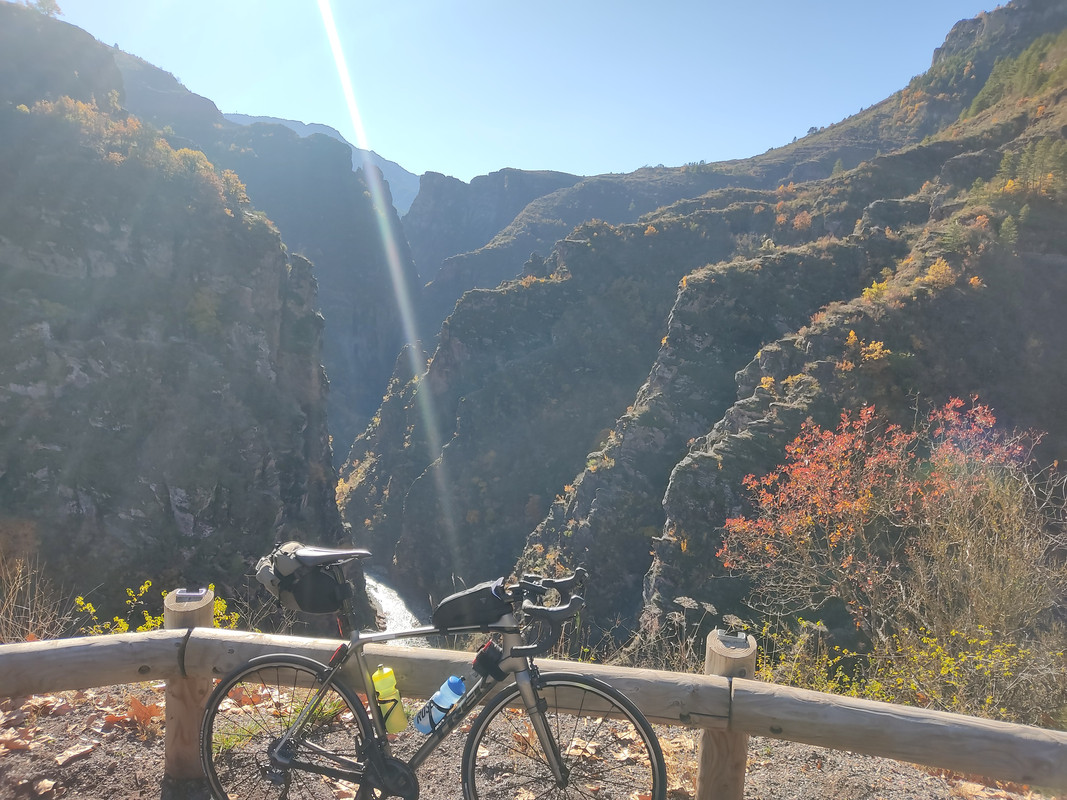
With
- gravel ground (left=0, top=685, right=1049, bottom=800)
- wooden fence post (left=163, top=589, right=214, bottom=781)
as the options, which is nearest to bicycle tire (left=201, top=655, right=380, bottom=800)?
wooden fence post (left=163, top=589, right=214, bottom=781)

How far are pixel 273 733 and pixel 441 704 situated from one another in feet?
3.83

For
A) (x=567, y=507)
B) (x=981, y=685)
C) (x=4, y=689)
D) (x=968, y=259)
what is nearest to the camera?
(x=4, y=689)

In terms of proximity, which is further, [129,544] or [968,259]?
[129,544]

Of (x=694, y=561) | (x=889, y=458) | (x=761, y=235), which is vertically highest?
(x=761, y=235)

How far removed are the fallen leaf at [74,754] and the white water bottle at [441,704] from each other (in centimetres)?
221

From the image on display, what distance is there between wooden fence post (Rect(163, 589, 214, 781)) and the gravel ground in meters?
0.09

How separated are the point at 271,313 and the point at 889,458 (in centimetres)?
3398

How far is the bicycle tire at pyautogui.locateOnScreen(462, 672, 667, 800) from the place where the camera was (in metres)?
2.44

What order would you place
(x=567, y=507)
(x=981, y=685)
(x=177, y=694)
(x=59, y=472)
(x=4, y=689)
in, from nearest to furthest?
(x=4, y=689) → (x=177, y=694) → (x=981, y=685) → (x=59, y=472) → (x=567, y=507)

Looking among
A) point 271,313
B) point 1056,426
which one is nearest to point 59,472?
point 271,313

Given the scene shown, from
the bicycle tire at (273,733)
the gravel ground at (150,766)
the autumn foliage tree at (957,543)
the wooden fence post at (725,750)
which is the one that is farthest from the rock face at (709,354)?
the bicycle tire at (273,733)

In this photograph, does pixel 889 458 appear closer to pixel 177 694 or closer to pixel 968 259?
pixel 177 694

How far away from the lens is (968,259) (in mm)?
19703

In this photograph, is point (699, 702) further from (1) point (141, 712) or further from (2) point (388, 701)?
(1) point (141, 712)
